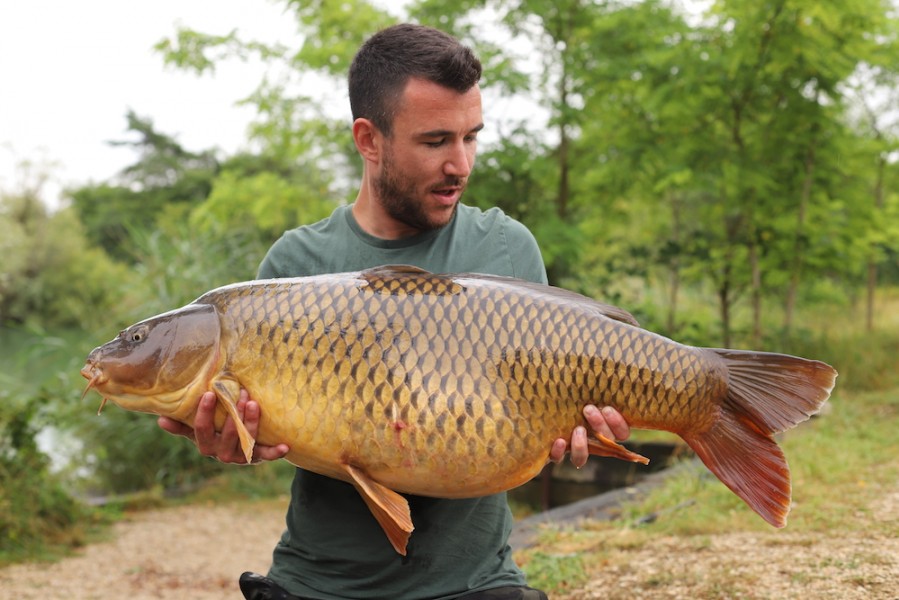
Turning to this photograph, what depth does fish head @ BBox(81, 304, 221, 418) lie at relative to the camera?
1.68 meters

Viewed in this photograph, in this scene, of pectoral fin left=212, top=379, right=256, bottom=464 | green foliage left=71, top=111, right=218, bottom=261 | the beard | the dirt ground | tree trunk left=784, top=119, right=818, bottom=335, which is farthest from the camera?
green foliage left=71, top=111, right=218, bottom=261

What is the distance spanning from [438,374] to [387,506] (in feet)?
0.84

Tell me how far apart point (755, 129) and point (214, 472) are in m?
5.72

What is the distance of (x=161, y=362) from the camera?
1697 mm

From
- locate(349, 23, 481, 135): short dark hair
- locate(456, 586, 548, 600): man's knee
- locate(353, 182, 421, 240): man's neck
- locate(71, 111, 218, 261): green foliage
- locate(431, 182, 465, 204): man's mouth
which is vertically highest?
locate(71, 111, 218, 261): green foliage

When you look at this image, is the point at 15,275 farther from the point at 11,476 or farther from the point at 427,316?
the point at 427,316

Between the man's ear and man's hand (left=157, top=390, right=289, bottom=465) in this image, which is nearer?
man's hand (left=157, top=390, right=289, bottom=465)

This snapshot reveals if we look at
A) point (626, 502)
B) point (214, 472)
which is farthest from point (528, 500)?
point (214, 472)

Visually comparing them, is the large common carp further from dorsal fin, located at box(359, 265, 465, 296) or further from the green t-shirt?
the green t-shirt

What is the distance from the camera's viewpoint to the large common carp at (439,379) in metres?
1.61

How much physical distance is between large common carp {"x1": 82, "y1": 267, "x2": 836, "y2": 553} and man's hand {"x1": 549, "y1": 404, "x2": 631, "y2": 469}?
2 cm

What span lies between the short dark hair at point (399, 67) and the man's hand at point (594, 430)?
0.74 metres

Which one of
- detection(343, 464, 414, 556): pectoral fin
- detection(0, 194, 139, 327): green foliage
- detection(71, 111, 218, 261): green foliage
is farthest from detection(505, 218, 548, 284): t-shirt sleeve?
detection(71, 111, 218, 261): green foliage

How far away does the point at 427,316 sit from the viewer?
167 centimetres
